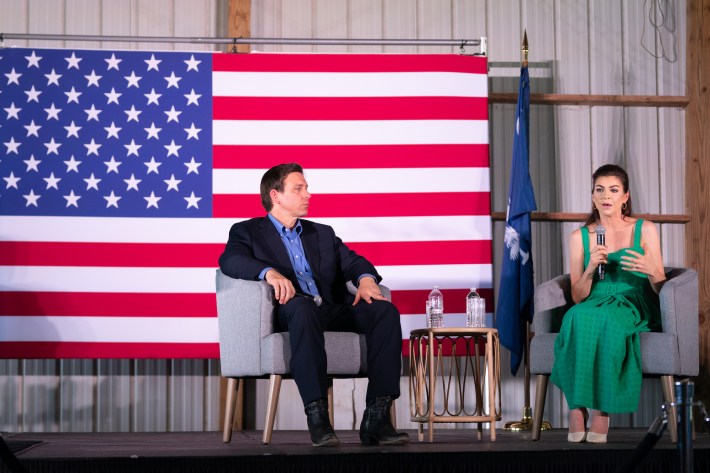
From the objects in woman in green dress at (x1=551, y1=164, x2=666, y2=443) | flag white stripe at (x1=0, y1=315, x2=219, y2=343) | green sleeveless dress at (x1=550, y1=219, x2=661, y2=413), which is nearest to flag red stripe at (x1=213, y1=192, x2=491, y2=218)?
flag white stripe at (x1=0, y1=315, x2=219, y2=343)

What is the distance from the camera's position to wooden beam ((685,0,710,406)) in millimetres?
5621

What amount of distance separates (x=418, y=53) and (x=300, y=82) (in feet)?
2.55

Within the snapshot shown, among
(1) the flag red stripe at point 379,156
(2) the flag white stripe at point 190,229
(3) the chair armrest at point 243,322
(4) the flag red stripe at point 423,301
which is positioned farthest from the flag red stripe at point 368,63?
(3) the chair armrest at point 243,322

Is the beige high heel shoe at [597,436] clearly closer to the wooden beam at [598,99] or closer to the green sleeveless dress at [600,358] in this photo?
the green sleeveless dress at [600,358]

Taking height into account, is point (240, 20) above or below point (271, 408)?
above

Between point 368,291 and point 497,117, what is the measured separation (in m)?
2.11

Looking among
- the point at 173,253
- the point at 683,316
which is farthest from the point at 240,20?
the point at 683,316

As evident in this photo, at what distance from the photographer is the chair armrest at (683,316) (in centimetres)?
402

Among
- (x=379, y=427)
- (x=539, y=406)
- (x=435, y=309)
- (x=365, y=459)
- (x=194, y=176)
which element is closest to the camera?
(x=365, y=459)

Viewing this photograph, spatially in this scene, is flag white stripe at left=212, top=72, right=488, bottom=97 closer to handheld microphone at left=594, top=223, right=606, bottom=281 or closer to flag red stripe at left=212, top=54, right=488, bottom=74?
flag red stripe at left=212, top=54, right=488, bottom=74

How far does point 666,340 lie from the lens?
13.0ft

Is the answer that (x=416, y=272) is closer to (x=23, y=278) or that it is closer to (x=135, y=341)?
(x=135, y=341)

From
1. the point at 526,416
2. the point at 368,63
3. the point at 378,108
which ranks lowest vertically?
the point at 526,416

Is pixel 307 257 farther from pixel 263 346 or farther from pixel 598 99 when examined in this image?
pixel 598 99
